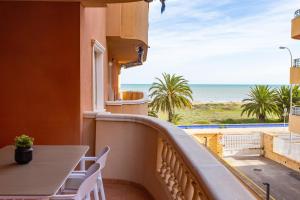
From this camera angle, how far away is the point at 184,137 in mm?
2406

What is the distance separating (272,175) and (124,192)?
13788 millimetres

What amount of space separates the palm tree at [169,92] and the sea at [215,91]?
33715mm

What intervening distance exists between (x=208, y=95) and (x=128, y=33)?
54.7m

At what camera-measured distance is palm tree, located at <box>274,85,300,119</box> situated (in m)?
26.8

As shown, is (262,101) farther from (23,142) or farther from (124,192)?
(23,142)

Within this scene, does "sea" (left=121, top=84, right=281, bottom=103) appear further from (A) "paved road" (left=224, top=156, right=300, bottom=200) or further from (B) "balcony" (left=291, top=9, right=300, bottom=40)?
(B) "balcony" (left=291, top=9, right=300, bottom=40)

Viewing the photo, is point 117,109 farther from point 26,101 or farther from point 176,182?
point 176,182

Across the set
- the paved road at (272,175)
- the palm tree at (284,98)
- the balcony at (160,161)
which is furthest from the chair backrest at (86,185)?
the palm tree at (284,98)

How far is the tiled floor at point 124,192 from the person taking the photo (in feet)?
11.9

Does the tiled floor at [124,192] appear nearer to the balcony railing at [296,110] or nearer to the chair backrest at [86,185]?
the chair backrest at [86,185]

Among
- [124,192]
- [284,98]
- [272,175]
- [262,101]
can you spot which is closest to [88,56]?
[124,192]

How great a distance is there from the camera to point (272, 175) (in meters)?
15.6

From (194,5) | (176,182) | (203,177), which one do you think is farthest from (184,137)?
(194,5)

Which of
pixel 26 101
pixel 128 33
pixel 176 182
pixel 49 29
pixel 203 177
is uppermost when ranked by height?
pixel 128 33
